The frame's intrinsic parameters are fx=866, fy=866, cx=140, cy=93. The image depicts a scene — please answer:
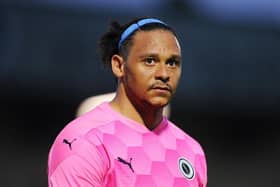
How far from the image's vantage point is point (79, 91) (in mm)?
8969

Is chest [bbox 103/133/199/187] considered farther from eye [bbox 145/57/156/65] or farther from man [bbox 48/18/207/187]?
eye [bbox 145/57/156/65]

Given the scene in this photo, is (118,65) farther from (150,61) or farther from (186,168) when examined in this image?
(186,168)

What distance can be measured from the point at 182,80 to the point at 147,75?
5863 millimetres

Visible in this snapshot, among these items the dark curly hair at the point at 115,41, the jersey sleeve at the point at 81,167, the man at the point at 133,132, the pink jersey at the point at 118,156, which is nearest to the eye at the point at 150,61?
the man at the point at 133,132

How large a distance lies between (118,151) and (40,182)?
5.48 m

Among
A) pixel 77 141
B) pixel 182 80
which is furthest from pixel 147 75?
pixel 182 80

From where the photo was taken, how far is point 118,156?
3.28 meters

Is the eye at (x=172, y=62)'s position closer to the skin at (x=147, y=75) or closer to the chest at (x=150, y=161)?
the skin at (x=147, y=75)

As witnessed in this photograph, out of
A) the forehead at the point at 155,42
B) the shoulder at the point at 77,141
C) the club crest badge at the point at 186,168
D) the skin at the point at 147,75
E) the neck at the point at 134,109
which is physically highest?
the forehead at the point at 155,42

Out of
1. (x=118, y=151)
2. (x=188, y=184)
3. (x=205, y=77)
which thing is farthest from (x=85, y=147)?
(x=205, y=77)

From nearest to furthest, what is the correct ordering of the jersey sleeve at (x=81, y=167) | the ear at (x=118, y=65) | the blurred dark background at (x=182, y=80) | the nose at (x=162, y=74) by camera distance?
the jersey sleeve at (x=81, y=167), the nose at (x=162, y=74), the ear at (x=118, y=65), the blurred dark background at (x=182, y=80)

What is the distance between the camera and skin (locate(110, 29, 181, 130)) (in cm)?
336

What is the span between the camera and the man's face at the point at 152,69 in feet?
11.0

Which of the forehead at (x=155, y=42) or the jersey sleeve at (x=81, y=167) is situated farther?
the forehead at (x=155, y=42)
